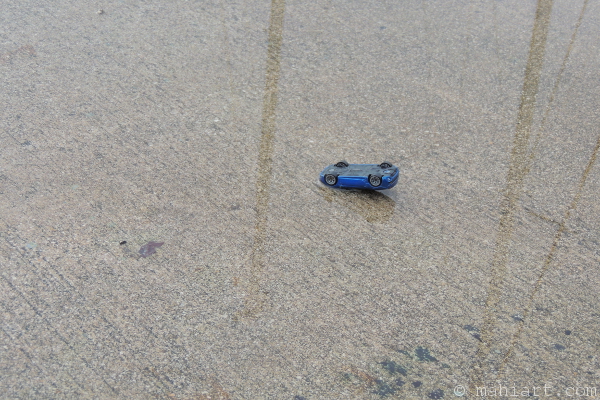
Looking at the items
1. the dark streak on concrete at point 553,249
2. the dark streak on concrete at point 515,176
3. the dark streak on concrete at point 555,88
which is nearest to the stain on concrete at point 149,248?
the dark streak on concrete at point 515,176

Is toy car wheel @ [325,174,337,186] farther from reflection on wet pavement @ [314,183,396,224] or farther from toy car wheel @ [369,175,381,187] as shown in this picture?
toy car wheel @ [369,175,381,187]

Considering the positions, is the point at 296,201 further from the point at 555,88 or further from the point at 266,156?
the point at 555,88

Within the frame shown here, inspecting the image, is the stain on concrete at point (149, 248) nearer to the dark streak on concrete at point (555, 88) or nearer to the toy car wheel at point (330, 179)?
the toy car wheel at point (330, 179)

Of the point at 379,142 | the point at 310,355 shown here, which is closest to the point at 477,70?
the point at 379,142

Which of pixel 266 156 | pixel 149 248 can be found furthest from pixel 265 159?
pixel 149 248

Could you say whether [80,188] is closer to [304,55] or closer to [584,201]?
[304,55]

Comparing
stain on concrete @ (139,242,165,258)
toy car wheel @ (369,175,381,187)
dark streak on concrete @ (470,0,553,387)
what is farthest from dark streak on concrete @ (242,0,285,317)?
dark streak on concrete @ (470,0,553,387)
